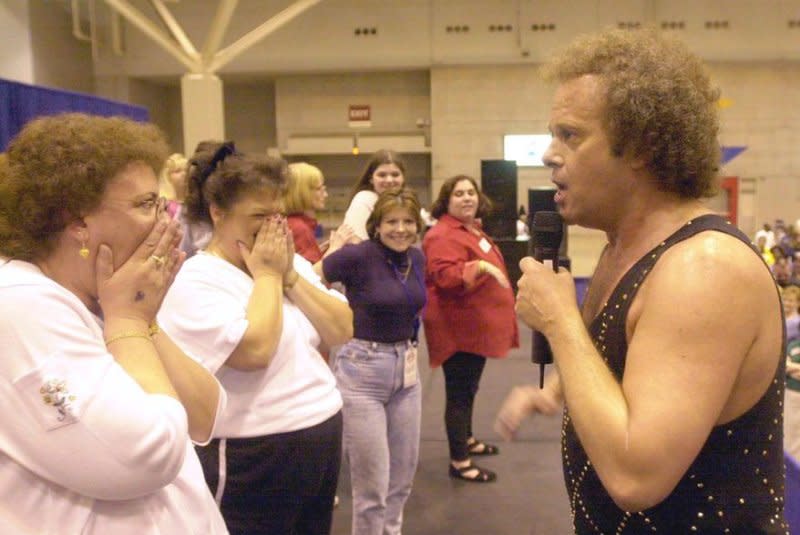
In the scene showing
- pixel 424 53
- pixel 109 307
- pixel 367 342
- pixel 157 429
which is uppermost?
pixel 424 53

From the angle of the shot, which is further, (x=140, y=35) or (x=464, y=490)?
(x=140, y=35)

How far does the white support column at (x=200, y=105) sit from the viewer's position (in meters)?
9.88

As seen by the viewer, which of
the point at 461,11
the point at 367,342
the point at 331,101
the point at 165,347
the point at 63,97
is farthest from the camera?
the point at 331,101

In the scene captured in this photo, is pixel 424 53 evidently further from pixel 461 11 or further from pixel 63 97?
pixel 63 97

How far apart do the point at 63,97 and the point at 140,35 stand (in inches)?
316

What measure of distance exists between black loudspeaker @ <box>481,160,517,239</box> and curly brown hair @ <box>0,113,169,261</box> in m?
4.68

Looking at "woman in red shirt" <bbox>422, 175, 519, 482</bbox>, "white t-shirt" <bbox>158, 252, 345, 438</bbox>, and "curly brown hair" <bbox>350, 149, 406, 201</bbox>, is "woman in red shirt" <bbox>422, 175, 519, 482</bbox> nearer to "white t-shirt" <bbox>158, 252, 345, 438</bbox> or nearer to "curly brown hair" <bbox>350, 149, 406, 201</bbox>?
"curly brown hair" <bbox>350, 149, 406, 201</bbox>

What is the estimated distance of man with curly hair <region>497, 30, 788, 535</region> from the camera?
98 centimetres

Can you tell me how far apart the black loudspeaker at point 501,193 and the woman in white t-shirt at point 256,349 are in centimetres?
380

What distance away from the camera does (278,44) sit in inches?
546

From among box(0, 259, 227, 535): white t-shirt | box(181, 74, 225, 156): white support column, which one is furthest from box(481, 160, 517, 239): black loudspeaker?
box(181, 74, 225, 156): white support column

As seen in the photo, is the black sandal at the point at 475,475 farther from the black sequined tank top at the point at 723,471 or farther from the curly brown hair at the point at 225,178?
the black sequined tank top at the point at 723,471

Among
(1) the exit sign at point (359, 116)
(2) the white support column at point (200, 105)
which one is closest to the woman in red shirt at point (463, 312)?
(2) the white support column at point (200, 105)

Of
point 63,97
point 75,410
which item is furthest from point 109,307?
point 63,97
